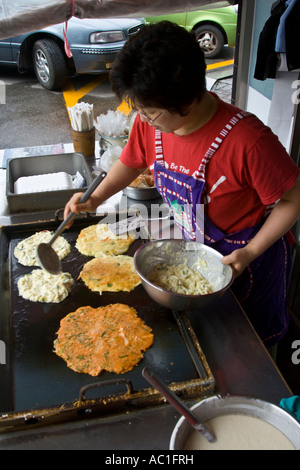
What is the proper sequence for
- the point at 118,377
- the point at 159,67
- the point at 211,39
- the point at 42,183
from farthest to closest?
the point at 211,39 → the point at 42,183 → the point at 118,377 → the point at 159,67

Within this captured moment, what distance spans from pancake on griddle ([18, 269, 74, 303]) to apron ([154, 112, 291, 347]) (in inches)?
26.0

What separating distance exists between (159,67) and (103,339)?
3.58 ft

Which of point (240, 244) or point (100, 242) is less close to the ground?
point (240, 244)

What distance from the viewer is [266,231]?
1.57 metres

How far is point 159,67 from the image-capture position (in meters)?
1.26

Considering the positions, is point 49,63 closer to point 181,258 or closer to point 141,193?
point 141,193

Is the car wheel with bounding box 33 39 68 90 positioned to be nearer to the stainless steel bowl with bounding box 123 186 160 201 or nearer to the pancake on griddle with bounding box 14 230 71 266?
the stainless steel bowl with bounding box 123 186 160 201

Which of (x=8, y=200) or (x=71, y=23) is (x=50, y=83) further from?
(x=8, y=200)

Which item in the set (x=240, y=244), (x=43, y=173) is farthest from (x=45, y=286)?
(x=43, y=173)

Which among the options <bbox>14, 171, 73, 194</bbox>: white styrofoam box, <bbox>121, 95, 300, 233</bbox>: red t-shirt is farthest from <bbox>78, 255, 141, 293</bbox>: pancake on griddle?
<bbox>14, 171, 73, 194</bbox>: white styrofoam box

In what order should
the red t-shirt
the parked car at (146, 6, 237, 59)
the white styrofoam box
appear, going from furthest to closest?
the parked car at (146, 6, 237, 59) < the white styrofoam box < the red t-shirt

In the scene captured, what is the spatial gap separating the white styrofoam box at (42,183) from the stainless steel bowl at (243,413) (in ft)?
5.94

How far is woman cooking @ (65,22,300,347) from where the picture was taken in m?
1.30

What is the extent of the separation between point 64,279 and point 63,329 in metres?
0.32
